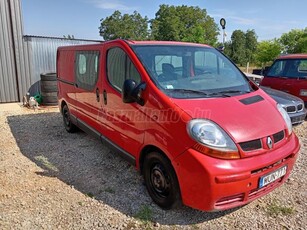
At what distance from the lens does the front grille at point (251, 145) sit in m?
2.26

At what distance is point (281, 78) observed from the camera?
6.40 meters

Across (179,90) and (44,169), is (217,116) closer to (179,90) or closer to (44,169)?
(179,90)

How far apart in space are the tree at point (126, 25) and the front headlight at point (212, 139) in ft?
182

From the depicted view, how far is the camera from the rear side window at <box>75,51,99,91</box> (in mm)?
3896

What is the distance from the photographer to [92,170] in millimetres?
3785

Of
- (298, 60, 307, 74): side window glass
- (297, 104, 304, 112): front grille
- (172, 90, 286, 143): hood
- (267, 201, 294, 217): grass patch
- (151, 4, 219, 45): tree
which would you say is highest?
(151, 4, 219, 45): tree

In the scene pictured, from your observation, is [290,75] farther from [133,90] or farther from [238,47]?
[238,47]

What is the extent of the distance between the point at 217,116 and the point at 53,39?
27.3 ft

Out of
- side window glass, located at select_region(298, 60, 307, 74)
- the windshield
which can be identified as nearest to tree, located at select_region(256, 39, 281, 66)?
side window glass, located at select_region(298, 60, 307, 74)

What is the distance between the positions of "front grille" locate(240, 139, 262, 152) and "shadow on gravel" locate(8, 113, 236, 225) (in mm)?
873

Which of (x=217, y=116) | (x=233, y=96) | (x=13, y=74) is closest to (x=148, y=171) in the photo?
(x=217, y=116)

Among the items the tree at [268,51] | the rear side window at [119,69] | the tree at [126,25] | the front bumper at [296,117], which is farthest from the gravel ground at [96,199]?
the tree at [126,25]

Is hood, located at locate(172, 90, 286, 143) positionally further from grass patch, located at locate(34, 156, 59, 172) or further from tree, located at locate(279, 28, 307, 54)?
tree, located at locate(279, 28, 307, 54)

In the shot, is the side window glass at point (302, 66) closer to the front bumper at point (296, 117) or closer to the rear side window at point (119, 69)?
the front bumper at point (296, 117)
